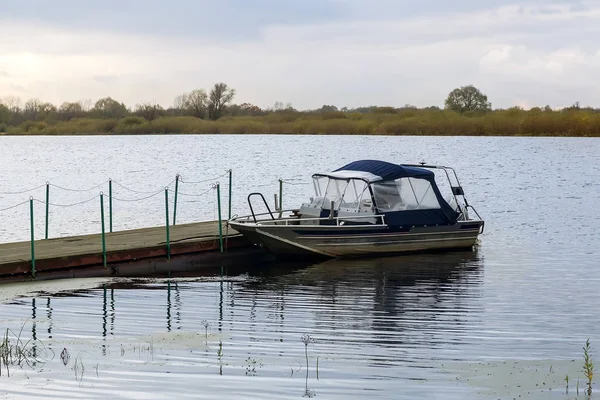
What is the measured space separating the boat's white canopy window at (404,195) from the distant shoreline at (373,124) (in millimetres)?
79159

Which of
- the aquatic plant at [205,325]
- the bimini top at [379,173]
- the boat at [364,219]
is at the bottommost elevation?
the aquatic plant at [205,325]

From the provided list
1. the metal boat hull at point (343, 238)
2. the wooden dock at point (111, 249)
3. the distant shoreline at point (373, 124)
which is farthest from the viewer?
the distant shoreline at point (373, 124)

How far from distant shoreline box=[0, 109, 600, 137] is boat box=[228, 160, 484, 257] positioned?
79037 mm

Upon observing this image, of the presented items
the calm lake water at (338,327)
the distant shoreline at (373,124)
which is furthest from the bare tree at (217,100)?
the calm lake water at (338,327)

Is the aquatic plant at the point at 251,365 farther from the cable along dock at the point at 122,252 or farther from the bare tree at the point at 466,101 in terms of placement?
the bare tree at the point at 466,101

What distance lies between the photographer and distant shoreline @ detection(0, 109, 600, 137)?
10319 cm

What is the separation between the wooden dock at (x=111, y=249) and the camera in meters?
20.2

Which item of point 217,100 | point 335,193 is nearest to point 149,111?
point 217,100

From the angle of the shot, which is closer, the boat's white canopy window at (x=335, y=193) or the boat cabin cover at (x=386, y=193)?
the boat cabin cover at (x=386, y=193)

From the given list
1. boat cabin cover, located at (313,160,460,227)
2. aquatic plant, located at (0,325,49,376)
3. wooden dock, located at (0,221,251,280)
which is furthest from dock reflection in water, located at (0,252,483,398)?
boat cabin cover, located at (313,160,460,227)

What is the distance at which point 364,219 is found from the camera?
79.4 feet

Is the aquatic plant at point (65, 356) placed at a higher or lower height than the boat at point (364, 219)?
lower

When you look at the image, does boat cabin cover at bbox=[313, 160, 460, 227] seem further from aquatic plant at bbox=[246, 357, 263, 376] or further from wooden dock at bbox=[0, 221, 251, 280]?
aquatic plant at bbox=[246, 357, 263, 376]

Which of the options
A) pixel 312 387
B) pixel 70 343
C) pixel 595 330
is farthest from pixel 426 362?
pixel 70 343
